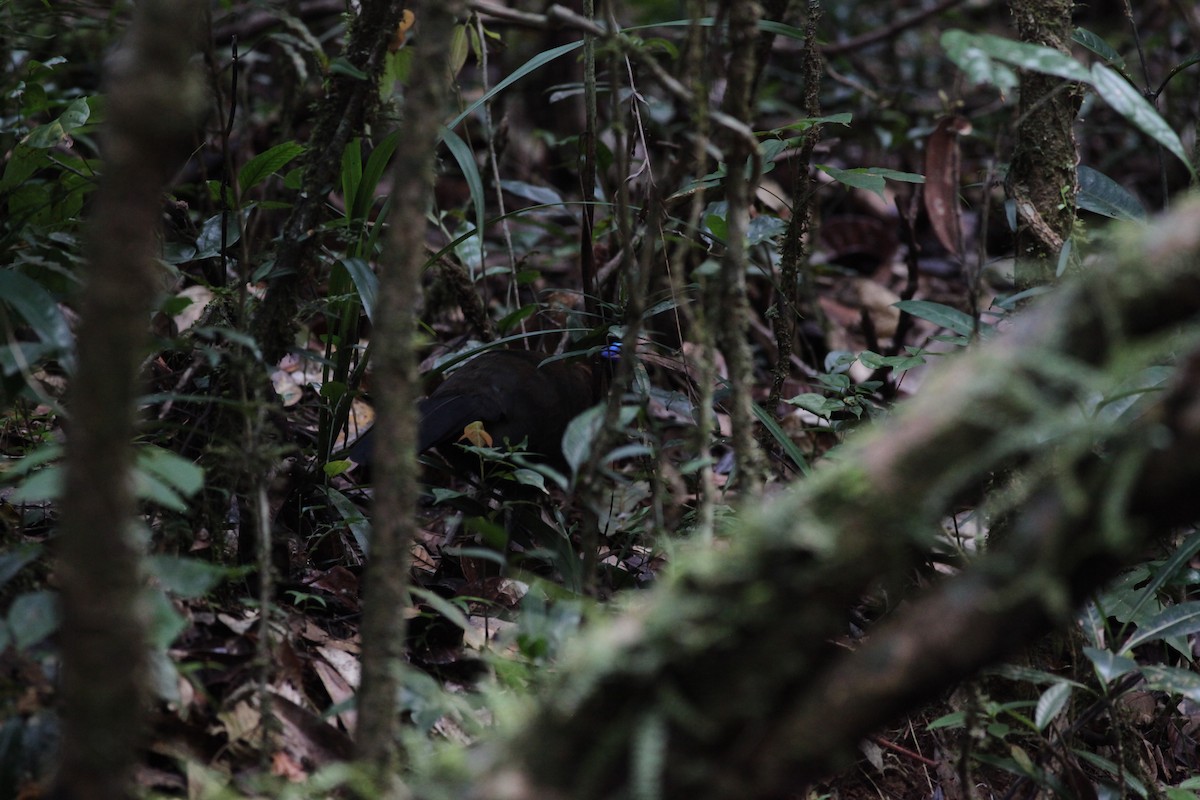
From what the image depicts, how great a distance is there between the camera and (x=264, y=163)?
1.91 m

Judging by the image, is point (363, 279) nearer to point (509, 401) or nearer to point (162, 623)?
point (509, 401)

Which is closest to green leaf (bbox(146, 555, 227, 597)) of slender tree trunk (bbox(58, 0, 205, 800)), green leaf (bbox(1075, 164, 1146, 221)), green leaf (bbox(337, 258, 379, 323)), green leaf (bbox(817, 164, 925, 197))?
slender tree trunk (bbox(58, 0, 205, 800))

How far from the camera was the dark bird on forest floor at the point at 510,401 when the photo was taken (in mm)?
2346

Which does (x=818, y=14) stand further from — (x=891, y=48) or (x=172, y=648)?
(x=891, y=48)

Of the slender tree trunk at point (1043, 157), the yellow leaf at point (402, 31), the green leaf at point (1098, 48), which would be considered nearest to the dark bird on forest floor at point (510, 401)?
the yellow leaf at point (402, 31)

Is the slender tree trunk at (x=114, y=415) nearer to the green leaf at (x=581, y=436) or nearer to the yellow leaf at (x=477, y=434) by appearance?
the green leaf at (x=581, y=436)

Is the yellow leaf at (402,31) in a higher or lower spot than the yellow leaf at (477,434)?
higher

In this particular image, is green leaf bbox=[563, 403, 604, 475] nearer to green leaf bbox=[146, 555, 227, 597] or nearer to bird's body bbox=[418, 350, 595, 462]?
green leaf bbox=[146, 555, 227, 597]

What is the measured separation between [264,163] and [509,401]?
82 cm

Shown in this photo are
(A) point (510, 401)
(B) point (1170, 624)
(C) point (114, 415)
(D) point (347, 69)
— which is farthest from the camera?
(A) point (510, 401)

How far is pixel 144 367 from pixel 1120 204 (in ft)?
6.15

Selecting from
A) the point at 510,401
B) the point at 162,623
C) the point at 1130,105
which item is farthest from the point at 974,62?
the point at 510,401

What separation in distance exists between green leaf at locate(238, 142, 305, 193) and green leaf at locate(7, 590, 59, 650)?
102 centimetres

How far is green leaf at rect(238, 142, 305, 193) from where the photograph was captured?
1897 mm
